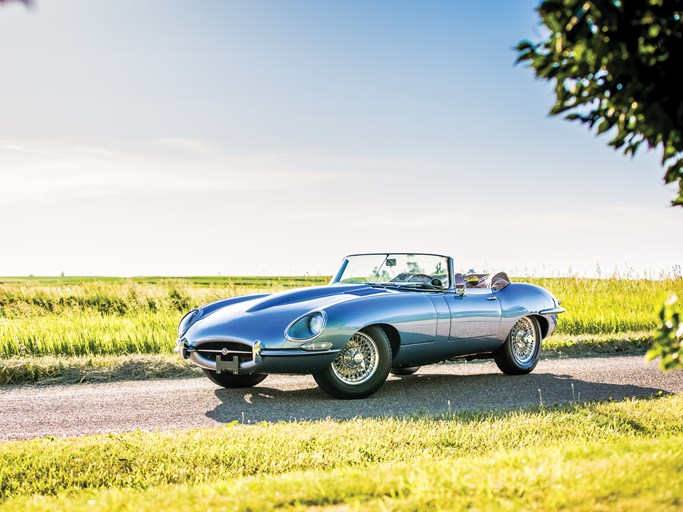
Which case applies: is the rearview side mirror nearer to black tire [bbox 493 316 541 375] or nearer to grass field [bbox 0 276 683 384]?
black tire [bbox 493 316 541 375]

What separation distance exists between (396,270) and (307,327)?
79.2 inches

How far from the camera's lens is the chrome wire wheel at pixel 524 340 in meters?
10.9

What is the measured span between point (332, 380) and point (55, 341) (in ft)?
20.6

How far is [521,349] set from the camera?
1097 centimetres

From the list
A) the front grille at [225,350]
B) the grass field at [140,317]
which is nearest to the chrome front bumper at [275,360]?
the front grille at [225,350]

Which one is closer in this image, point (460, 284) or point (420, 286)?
point (420, 286)

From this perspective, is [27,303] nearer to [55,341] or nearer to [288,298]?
[55,341]

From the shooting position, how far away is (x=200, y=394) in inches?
372

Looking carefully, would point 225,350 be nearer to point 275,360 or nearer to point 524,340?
point 275,360

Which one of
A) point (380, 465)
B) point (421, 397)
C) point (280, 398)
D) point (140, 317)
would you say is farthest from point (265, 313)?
point (140, 317)

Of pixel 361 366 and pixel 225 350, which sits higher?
pixel 225 350

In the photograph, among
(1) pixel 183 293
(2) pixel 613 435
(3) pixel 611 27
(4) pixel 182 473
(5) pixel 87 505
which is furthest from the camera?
(1) pixel 183 293

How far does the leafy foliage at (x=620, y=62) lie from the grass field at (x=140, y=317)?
8.23 meters

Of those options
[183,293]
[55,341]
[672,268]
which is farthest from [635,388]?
[672,268]
